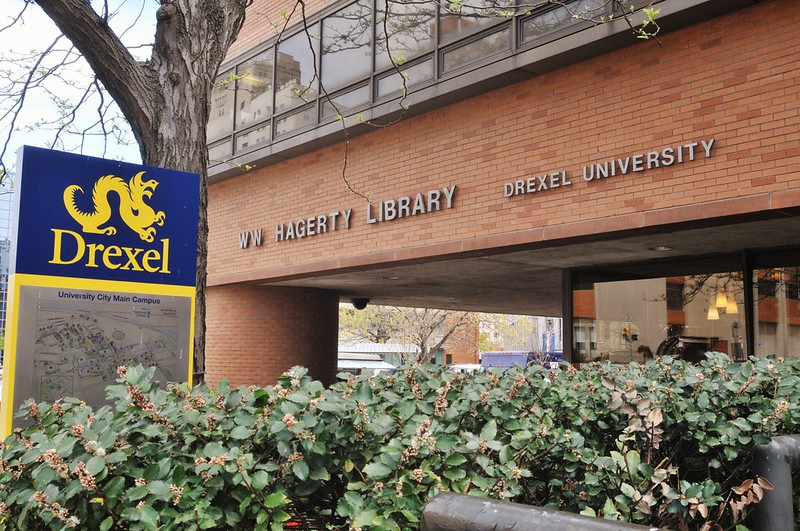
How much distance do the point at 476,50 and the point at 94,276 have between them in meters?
7.77

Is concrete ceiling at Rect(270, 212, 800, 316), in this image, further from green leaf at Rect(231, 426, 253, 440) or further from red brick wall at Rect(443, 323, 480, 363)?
red brick wall at Rect(443, 323, 480, 363)

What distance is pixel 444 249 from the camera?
11.4 meters

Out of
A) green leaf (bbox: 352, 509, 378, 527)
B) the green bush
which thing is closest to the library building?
the green bush

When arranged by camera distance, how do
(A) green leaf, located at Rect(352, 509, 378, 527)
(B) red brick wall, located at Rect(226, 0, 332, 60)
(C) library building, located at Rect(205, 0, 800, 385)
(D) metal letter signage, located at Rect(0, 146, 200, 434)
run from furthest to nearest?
(B) red brick wall, located at Rect(226, 0, 332, 60) → (C) library building, located at Rect(205, 0, 800, 385) → (D) metal letter signage, located at Rect(0, 146, 200, 434) → (A) green leaf, located at Rect(352, 509, 378, 527)

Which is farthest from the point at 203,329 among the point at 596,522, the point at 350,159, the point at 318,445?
the point at 350,159

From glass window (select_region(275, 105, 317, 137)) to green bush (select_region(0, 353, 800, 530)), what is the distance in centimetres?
1158

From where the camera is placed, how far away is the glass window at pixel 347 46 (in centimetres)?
1318

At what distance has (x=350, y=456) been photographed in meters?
2.35

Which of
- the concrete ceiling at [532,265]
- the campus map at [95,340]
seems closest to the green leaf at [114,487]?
the campus map at [95,340]

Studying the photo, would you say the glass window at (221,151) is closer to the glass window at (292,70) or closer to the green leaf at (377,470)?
the glass window at (292,70)

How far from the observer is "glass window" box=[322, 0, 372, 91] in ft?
43.2

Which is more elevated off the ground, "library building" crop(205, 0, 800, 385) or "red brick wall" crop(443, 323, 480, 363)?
"library building" crop(205, 0, 800, 385)

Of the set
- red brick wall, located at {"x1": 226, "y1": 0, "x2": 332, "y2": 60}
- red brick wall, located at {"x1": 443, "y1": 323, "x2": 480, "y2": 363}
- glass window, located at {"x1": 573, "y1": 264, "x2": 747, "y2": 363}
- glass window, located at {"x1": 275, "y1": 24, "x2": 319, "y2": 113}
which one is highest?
red brick wall, located at {"x1": 226, "y1": 0, "x2": 332, "y2": 60}

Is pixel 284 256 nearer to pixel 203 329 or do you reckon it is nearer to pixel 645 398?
pixel 203 329
